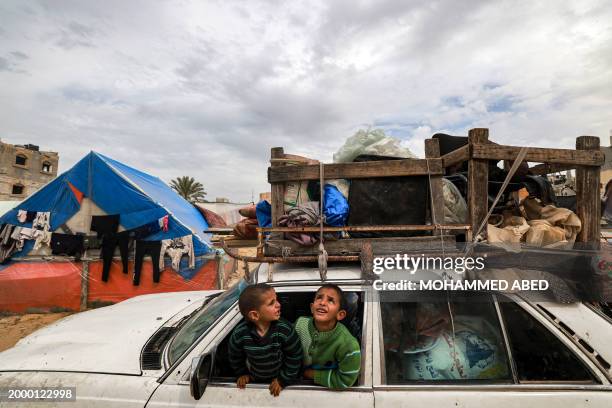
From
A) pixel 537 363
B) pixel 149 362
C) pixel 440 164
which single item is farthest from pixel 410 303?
pixel 149 362

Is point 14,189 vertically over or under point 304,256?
over

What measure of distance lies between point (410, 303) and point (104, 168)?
7588 millimetres

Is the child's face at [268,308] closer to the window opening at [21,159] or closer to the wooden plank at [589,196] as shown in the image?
the wooden plank at [589,196]

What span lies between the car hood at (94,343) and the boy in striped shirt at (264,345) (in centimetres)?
68

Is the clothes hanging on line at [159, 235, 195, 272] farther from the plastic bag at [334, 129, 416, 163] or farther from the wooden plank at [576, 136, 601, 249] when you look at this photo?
the wooden plank at [576, 136, 601, 249]

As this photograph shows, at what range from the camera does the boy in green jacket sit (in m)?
1.66

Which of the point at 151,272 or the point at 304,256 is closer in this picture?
the point at 304,256

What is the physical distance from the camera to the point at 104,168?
719cm

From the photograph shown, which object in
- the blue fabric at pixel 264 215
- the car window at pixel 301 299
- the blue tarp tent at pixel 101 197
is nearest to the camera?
the car window at pixel 301 299

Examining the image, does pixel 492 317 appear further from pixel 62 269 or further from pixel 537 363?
pixel 62 269

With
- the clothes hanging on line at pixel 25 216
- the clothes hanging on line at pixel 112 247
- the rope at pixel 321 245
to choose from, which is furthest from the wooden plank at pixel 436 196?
the clothes hanging on line at pixel 25 216

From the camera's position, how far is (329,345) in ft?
5.72

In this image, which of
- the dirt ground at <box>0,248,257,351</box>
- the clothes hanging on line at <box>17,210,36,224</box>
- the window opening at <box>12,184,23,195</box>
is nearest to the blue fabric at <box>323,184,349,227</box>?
the dirt ground at <box>0,248,257,351</box>

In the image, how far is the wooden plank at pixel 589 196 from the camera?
90.6 inches
